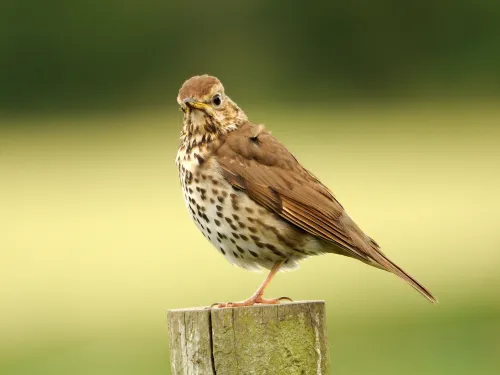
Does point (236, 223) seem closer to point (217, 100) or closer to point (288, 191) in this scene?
point (288, 191)

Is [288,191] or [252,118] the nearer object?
[288,191]

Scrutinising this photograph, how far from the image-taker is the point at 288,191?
22.7 ft

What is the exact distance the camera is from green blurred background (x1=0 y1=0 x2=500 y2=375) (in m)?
15.7

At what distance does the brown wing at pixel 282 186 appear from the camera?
22.1ft

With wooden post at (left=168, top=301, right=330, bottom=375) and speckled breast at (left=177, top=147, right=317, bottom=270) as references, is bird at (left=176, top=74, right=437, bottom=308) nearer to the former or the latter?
speckled breast at (left=177, top=147, right=317, bottom=270)

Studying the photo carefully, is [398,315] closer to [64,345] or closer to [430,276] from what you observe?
[430,276]

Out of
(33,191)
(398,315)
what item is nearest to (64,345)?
(398,315)

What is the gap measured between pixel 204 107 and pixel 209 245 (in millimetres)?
13404

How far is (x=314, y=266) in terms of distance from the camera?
18109mm

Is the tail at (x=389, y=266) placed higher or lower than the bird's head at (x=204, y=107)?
lower

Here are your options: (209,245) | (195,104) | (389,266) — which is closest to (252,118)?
(209,245)

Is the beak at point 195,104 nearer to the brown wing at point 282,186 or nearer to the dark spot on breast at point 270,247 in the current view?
the brown wing at point 282,186

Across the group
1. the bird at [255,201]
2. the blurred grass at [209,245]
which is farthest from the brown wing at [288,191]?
the blurred grass at [209,245]

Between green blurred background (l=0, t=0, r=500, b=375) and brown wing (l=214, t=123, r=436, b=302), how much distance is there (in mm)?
6495
